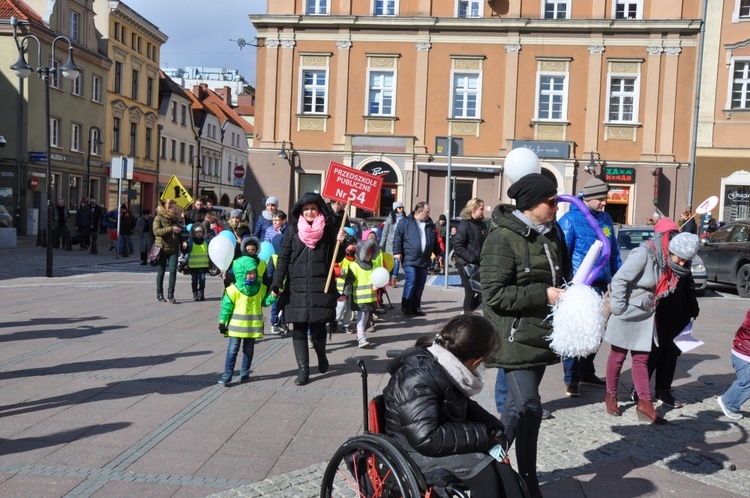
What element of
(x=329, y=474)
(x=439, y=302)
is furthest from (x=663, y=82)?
(x=329, y=474)

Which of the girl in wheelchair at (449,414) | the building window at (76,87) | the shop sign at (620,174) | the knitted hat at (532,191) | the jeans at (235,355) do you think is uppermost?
the building window at (76,87)

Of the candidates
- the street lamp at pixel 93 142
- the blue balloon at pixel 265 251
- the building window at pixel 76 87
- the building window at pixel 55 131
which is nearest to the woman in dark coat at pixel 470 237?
the blue balloon at pixel 265 251

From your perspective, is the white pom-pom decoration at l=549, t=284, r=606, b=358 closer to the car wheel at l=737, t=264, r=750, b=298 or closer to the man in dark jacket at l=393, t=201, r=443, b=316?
the man in dark jacket at l=393, t=201, r=443, b=316

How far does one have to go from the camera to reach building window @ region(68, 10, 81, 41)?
41.0 metres

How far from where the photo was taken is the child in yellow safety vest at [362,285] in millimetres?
9641

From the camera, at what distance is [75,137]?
4100 cm

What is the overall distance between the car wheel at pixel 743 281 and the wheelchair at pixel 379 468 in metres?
15.9

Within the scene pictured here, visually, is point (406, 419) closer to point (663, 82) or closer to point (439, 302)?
point (439, 302)

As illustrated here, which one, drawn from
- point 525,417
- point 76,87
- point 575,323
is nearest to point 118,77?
point 76,87

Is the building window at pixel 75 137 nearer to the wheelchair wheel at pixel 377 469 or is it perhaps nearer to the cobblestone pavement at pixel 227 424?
the cobblestone pavement at pixel 227 424

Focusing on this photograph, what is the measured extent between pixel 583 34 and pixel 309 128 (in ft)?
38.3

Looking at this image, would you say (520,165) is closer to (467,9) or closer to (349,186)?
(349,186)

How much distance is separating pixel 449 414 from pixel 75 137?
41762mm

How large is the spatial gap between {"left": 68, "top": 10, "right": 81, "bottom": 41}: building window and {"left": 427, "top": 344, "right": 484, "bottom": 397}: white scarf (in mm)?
42674
